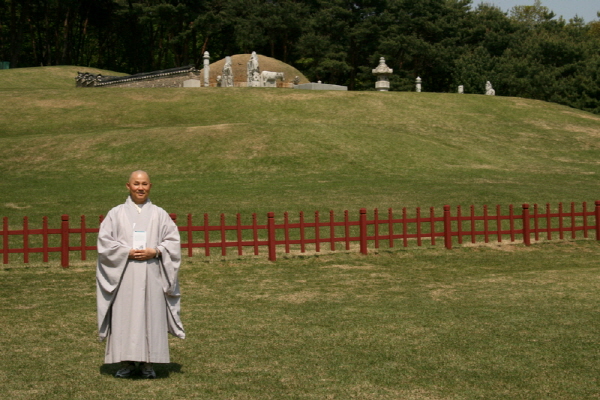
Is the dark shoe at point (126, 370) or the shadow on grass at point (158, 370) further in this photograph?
the shadow on grass at point (158, 370)

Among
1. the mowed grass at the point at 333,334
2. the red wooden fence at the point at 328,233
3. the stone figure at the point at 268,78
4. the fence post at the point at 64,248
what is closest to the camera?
the mowed grass at the point at 333,334

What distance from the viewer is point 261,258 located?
52.2 feet

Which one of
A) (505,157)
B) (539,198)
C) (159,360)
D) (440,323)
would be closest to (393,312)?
(440,323)

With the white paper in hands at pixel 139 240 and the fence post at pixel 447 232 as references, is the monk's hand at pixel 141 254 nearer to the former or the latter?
the white paper in hands at pixel 139 240

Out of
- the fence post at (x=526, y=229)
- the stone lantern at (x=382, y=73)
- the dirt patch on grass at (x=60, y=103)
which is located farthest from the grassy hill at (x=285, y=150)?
the fence post at (x=526, y=229)

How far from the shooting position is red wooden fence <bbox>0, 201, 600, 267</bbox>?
49.1 feet

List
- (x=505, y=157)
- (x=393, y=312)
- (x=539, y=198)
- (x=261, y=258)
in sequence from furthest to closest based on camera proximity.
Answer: (x=505, y=157) < (x=539, y=198) < (x=261, y=258) < (x=393, y=312)

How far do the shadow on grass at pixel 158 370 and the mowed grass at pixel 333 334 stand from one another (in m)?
0.04

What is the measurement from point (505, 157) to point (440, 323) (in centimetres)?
2559

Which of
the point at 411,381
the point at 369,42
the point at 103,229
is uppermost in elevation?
the point at 369,42

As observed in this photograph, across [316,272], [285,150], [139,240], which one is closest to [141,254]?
[139,240]

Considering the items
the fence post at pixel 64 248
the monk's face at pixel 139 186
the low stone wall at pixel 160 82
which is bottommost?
the fence post at pixel 64 248

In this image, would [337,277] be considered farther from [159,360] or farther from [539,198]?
[539,198]

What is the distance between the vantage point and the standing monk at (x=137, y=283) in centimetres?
710
